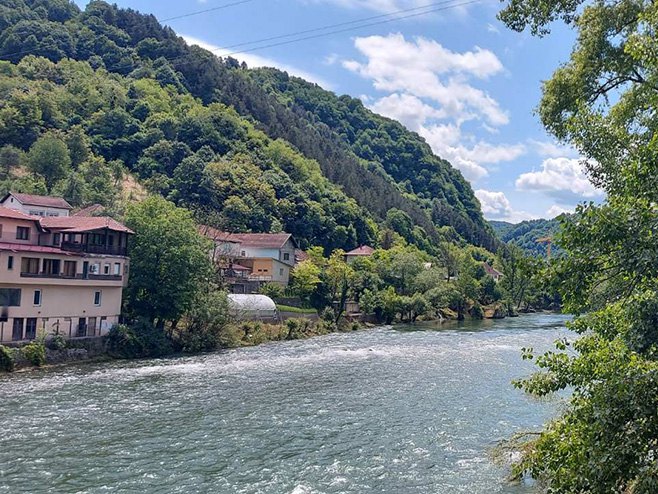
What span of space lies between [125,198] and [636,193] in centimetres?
8439

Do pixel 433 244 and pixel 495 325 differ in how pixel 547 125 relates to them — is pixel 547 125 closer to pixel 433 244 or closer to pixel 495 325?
pixel 495 325

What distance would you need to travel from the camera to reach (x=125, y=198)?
8344 centimetres

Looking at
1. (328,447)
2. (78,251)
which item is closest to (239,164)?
(78,251)

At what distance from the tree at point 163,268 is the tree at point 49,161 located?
4435 centimetres

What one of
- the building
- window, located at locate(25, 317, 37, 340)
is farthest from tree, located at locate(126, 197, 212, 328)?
the building

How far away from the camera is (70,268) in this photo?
123ft

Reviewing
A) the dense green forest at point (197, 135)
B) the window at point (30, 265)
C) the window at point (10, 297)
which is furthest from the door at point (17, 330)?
the dense green forest at point (197, 135)

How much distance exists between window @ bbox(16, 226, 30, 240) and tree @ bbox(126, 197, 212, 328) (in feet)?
24.0

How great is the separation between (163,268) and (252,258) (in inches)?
1122

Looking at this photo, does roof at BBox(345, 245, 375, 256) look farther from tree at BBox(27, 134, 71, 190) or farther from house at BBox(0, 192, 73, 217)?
house at BBox(0, 192, 73, 217)

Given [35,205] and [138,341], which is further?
[35,205]

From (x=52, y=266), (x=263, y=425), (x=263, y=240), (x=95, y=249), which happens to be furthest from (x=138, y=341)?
(x=263, y=240)

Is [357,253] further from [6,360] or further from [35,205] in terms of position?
[6,360]

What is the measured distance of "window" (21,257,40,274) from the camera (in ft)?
113
